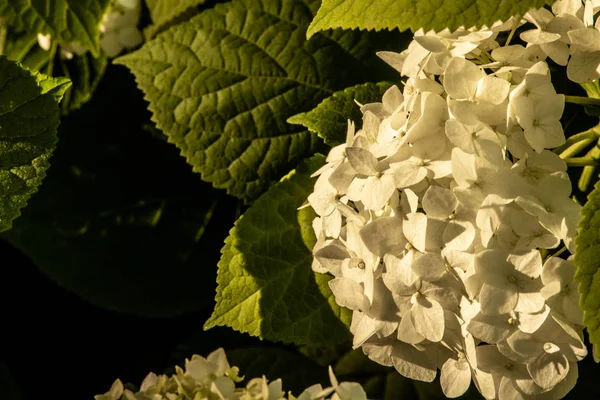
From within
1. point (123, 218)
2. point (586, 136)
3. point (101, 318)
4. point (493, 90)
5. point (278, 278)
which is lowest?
point (101, 318)

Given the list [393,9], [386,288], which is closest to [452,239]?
[386,288]

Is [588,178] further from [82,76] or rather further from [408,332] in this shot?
[82,76]

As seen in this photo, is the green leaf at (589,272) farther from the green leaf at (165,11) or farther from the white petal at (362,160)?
the green leaf at (165,11)

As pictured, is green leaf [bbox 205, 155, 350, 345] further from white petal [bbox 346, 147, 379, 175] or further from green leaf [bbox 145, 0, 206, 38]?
green leaf [bbox 145, 0, 206, 38]

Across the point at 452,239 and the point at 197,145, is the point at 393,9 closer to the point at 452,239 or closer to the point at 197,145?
the point at 452,239

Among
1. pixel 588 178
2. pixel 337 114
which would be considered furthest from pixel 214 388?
pixel 588 178

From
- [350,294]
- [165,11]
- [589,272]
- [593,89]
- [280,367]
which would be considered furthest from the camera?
[165,11]

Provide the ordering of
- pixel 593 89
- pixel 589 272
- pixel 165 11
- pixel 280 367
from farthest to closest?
pixel 165 11 < pixel 280 367 < pixel 593 89 < pixel 589 272

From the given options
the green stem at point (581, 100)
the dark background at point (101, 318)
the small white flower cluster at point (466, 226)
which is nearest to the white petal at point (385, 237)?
the small white flower cluster at point (466, 226)
